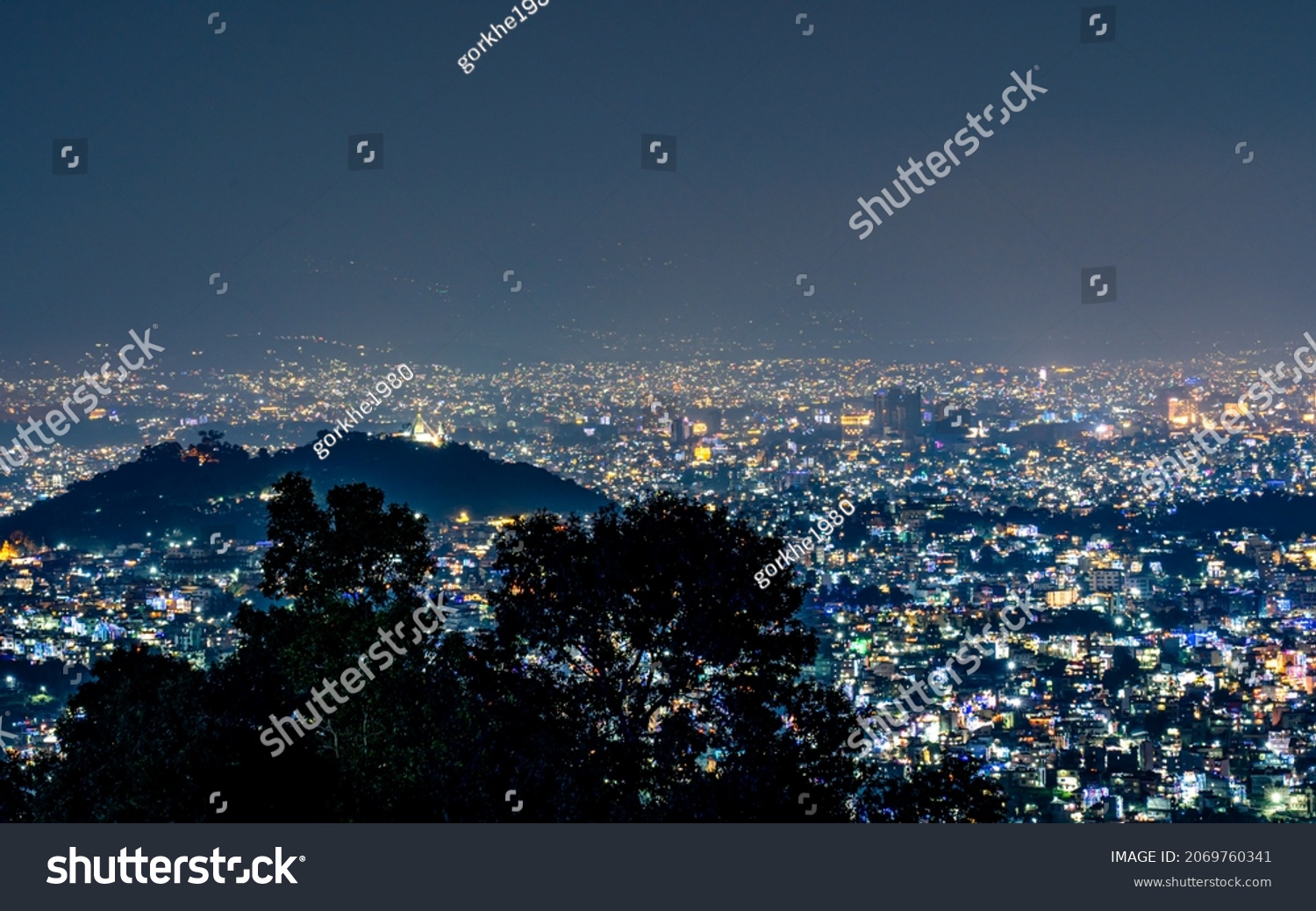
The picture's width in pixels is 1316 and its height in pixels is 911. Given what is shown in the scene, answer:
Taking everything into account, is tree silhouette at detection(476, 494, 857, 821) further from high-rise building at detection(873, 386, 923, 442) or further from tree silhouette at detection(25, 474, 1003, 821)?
high-rise building at detection(873, 386, 923, 442)

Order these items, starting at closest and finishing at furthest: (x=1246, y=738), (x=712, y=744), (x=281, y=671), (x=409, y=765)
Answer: (x=712, y=744) → (x=409, y=765) → (x=281, y=671) → (x=1246, y=738)

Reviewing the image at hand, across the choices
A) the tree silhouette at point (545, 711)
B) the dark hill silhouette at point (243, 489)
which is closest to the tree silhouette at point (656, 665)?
the tree silhouette at point (545, 711)

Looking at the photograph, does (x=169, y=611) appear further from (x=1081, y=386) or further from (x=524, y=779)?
(x=1081, y=386)

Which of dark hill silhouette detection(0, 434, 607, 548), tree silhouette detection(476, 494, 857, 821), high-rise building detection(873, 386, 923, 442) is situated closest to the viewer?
tree silhouette detection(476, 494, 857, 821)

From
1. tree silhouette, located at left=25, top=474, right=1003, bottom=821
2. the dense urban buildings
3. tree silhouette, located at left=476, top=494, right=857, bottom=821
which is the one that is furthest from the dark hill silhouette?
tree silhouette, located at left=476, top=494, right=857, bottom=821

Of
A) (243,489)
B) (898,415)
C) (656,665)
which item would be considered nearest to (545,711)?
(656,665)

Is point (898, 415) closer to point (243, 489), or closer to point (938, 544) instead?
point (938, 544)

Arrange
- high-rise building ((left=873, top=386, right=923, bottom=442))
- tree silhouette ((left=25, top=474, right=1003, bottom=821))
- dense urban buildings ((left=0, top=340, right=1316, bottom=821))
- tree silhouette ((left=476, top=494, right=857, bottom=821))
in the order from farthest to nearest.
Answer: high-rise building ((left=873, top=386, right=923, bottom=442)) → dense urban buildings ((left=0, top=340, right=1316, bottom=821)) → tree silhouette ((left=25, top=474, right=1003, bottom=821)) → tree silhouette ((left=476, top=494, right=857, bottom=821))
